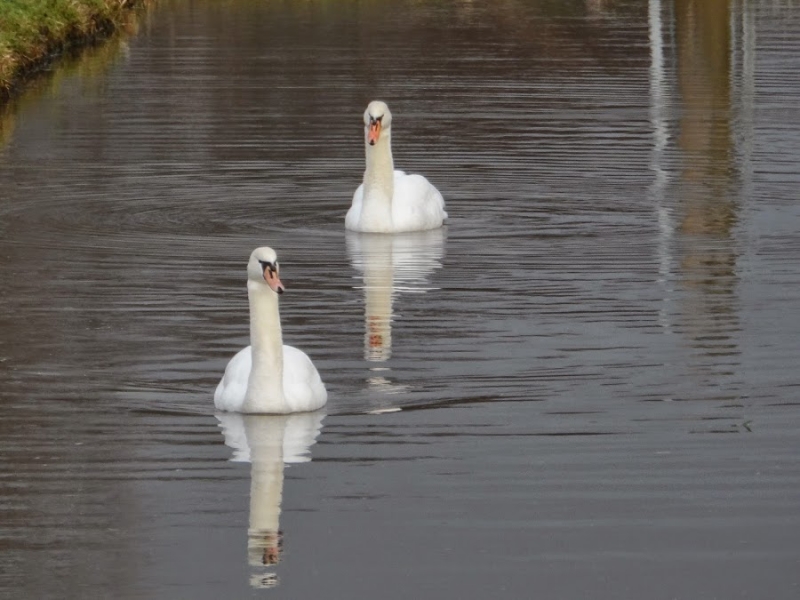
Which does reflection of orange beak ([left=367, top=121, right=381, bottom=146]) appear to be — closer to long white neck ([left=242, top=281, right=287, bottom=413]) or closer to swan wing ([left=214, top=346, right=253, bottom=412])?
swan wing ([left=214, top=346, right=253, bottom=412])

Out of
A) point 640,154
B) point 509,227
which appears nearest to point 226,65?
point 640,154

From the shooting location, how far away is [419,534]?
8.73 meters

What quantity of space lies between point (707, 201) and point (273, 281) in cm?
802

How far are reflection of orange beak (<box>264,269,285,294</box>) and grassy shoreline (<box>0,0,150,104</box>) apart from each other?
50.9 ft

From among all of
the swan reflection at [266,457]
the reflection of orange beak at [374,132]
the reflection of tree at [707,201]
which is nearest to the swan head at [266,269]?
the swan reflection at [266,457]

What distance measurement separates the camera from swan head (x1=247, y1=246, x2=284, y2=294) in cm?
1031

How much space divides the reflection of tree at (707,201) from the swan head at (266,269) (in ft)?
8.53

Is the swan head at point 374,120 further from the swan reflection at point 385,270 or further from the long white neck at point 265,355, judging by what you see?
the long white neck at point 265,355

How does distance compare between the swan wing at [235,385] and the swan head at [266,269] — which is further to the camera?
the swan wing at [235,385]

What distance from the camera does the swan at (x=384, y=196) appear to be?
53.9 ft

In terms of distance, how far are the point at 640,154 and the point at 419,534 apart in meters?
12.3

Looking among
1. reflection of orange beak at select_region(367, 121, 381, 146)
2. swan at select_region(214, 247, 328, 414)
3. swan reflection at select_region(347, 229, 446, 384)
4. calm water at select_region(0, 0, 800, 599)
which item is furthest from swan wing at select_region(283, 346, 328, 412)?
reflection of orange beak at select_region(367, 121, 381, 146)

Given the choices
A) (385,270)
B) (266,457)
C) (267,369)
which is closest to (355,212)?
→ (385,270)

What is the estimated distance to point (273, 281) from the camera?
33.9 ft
